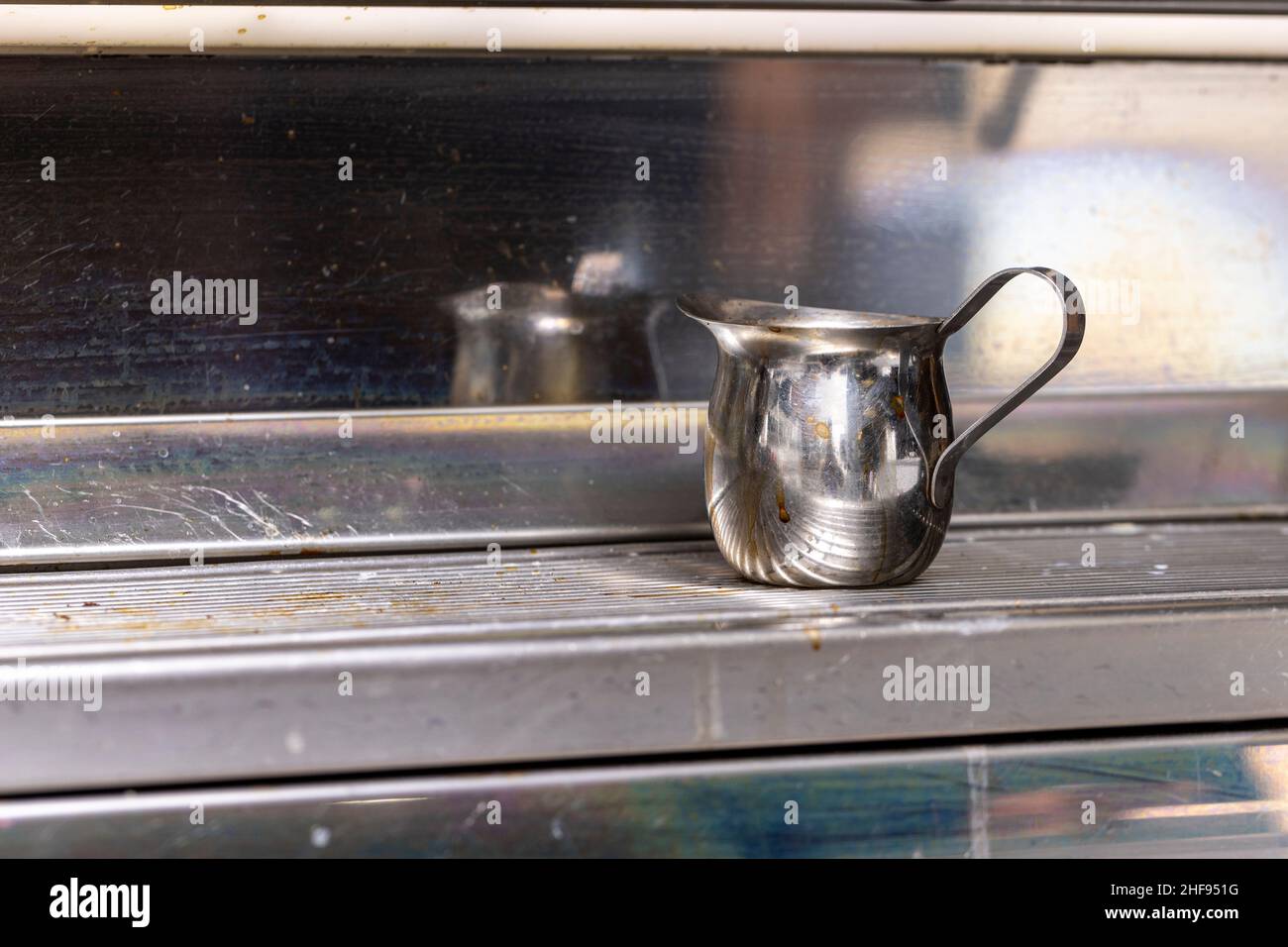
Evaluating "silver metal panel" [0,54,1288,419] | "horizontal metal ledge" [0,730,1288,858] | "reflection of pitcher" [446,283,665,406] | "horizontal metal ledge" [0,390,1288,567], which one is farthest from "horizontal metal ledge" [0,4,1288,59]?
"horizontal metal ledge" [0,730,1288,858]

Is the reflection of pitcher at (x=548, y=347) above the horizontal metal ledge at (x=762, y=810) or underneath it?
above

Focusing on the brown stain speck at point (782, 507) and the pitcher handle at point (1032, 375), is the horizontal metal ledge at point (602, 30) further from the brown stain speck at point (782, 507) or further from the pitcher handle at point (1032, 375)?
the brown stain speck at point (782, 507)

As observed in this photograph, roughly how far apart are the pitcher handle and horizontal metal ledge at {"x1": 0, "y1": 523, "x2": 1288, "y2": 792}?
0.09 meters

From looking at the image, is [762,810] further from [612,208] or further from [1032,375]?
[612,208]

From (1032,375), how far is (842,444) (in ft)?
0.47

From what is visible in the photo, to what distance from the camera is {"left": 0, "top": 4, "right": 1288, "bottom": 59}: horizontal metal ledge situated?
100 cm

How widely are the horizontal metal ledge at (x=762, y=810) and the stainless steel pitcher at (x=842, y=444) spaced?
176 millimetres

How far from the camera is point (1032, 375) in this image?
2.65 ft

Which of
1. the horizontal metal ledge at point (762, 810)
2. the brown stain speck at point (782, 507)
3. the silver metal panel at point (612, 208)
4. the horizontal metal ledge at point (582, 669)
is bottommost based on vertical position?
the horizontal metal ledge at point (762, 810)

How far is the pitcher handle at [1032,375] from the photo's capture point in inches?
30.8

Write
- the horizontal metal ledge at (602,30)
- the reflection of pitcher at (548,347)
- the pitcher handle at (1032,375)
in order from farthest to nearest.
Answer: the reflection of pitcher at (548,347)
the horizontal metal ledge at (602,30)
the pitcher handle at (1032,375)

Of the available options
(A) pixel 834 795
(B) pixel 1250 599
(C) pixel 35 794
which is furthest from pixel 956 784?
(C) pixel 35 794

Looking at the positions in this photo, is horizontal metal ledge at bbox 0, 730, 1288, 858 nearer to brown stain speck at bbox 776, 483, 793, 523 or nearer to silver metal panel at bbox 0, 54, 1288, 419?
brown stain speck at bbox 776, 483, 793, 523

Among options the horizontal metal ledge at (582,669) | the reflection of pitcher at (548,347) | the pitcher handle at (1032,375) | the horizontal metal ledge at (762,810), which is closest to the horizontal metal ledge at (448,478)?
the reflection of pitcher at (548,347)
